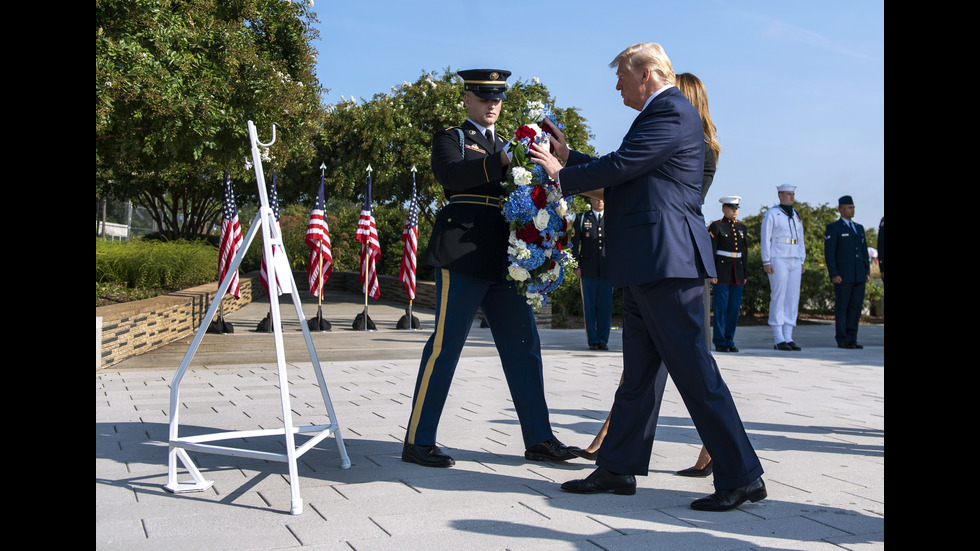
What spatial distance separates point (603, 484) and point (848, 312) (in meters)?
8.97

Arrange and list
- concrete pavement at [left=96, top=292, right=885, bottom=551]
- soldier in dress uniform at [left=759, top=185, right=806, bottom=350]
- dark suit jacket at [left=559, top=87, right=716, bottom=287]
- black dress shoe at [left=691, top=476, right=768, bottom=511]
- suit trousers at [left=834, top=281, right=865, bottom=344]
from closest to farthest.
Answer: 1. concrete pavement at [left=96, top=292, right=885, bottom=551]
2. black dress shoe at [left=691, top=476, right=768, bottom=511]
3. dark suit jacket at [left=559, top=87, right=716, bottom=287]
4. soldier in dress uniform at [left=759, top=185, right=806, bottom=350]
5. suit trousers at [left=834, top=281, right=865, bottom=344]

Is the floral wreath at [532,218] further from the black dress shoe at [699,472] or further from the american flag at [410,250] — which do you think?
the american flag at [410,250]

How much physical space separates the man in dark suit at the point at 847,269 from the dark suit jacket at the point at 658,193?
8.76 m

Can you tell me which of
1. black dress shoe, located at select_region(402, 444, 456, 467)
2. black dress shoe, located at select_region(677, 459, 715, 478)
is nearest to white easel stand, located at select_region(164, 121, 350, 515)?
black dress shoe, located at select_region(402, 444, 456, 467)

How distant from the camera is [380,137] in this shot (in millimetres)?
20672

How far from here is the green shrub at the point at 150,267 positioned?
13469mm

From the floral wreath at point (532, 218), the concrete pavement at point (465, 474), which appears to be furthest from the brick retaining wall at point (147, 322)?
the floral wreath at point (532, 218)

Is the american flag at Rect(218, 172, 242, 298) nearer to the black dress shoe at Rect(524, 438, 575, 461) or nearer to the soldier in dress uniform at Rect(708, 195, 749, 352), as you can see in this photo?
the soldier in dress uniform at Rect(708, 195, 749, 352)

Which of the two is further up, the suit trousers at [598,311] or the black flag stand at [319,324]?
the suit trousers at [598,311]

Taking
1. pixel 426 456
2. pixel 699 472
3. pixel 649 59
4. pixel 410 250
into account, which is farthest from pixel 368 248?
pixel 649 59

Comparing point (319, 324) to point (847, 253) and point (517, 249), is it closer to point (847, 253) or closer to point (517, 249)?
point (847, 253)

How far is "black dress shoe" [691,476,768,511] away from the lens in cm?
348

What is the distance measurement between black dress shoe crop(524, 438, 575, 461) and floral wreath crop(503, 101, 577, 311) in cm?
78
